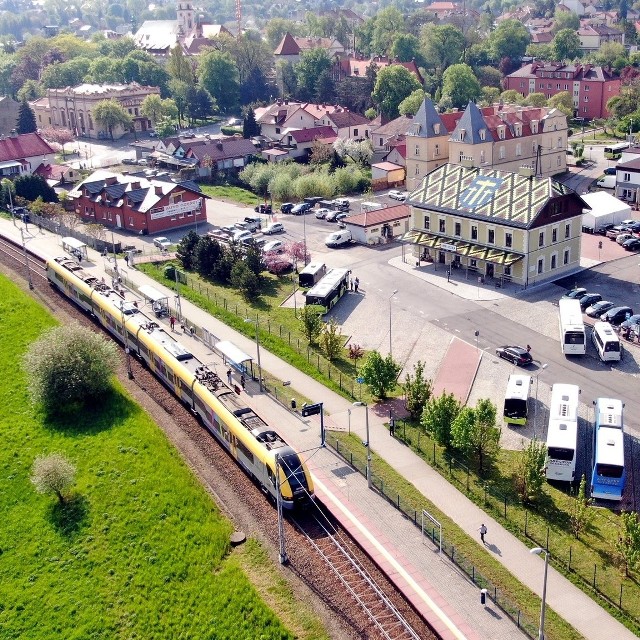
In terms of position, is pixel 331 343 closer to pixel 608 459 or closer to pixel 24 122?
pixel 608 459

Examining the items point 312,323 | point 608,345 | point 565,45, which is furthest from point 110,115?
point 608,345

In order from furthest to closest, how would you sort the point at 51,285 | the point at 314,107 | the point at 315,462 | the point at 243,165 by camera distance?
the point at 314,107 < the point at 243,165 < the point at 51,285 < the point at 315,462

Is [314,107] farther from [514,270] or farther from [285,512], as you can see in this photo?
[285,512]

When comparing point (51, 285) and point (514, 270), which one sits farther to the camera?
point (51, 285)

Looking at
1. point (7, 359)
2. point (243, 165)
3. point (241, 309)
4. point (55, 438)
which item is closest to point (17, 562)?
point (55, 438)

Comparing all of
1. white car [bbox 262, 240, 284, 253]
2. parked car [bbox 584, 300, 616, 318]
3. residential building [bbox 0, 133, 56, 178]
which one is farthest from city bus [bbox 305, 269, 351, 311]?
residential building [bbox 0, 133, 56, 178]

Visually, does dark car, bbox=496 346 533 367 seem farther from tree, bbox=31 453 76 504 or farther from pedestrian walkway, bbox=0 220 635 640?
tree, bbox=31 453 76 504

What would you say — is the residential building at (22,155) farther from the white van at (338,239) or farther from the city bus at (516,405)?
the city bus at (516,405)
